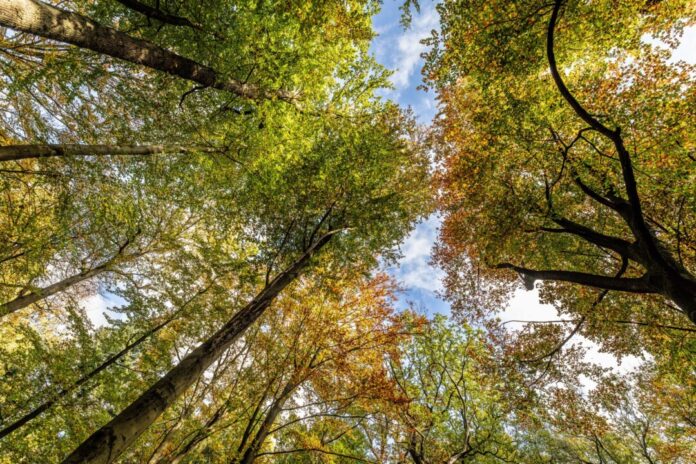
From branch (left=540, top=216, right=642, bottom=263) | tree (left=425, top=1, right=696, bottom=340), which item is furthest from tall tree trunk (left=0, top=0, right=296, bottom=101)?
branch (left=540, top=216, right=642, bottom=263)

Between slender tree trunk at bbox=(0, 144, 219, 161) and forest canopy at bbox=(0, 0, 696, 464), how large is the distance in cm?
5

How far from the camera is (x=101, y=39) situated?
443 cm

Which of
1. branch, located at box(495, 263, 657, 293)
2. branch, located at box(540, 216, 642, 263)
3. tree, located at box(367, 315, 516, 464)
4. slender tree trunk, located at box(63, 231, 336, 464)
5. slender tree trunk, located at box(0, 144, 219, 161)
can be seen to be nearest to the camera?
slender tree trunk, located at box(63, 231, 336, 464)

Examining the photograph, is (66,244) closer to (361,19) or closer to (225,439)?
(225,439)

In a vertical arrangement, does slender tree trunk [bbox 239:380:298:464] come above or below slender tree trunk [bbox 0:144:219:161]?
below

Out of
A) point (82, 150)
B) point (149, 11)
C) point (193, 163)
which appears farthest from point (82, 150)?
point (149, 11)

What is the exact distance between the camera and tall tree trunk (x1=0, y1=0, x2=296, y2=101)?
3.58 meters

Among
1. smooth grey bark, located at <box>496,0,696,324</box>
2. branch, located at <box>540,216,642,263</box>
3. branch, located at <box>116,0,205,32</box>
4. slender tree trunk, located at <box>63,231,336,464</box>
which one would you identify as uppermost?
branch, located at <box>540,216,642,263</box>

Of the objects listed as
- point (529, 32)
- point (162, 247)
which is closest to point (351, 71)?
point (529, 32)

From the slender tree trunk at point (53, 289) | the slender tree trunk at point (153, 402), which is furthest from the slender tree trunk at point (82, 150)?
the slender tree trunk at point (53, 289)

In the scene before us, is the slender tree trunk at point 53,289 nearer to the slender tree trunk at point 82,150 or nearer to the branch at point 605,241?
the slender tree trunk at point 82,150

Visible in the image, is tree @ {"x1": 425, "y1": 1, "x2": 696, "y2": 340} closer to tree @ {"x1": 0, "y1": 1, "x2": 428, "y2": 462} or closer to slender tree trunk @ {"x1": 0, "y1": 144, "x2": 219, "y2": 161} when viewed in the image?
tree @ {"x1": 0, "y1": 1, "x2": 428, "y2": 462}

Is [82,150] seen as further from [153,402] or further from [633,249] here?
[633,249]

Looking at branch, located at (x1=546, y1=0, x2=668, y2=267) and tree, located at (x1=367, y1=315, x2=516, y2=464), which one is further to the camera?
tree, located at (x1=367, y1=315, x2=516, y2=464)
